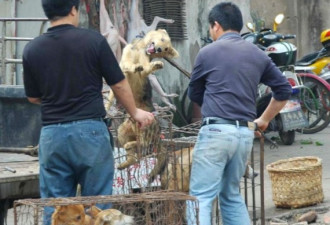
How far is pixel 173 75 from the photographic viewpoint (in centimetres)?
1229

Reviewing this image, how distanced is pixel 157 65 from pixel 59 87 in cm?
192

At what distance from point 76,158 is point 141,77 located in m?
2.05

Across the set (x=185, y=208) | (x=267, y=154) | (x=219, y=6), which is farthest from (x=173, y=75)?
(x=185, y=208)

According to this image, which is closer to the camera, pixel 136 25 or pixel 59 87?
pixel 59 87

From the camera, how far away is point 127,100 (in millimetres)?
5047

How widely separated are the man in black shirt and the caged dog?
4.73 feet

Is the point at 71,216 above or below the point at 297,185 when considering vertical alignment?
above

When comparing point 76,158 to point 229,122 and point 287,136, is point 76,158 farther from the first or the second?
point 287,136

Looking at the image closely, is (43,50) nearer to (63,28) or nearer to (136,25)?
(63,28)

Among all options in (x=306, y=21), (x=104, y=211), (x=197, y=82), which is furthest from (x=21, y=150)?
(x=306, y=21)

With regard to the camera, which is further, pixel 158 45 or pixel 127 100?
pixel 158 45

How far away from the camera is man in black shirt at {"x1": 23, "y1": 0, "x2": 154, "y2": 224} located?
489cm

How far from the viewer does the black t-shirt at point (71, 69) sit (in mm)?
4887

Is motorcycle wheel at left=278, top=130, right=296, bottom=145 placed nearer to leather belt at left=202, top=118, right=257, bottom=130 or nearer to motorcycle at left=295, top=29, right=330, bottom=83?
motorcycle at left=295, top=29, right=330, bottom=83
